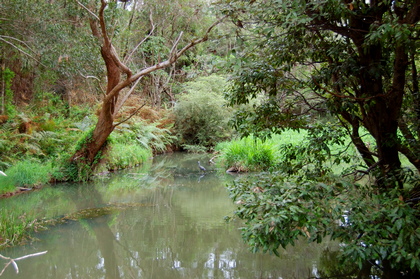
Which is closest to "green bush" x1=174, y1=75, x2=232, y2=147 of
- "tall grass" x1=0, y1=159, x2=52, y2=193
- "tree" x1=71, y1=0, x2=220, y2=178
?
"tree" x1=71, y1=0, x2=220, y2=178

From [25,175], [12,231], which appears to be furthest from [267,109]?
[25,175]

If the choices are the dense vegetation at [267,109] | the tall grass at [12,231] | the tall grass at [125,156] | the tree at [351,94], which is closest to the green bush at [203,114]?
the dense vegetation at [267,109]

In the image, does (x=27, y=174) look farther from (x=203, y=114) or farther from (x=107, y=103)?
(x=203, y=114)

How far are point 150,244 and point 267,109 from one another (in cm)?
259

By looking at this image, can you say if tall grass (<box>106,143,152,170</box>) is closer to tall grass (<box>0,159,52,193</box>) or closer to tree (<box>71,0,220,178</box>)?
tree (<box>71,0,220,178</box>)

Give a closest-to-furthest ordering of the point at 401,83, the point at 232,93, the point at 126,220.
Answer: the point at 401,83 → the point at 232,93 → the point at 126,220

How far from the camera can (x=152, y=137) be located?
15.9 metres

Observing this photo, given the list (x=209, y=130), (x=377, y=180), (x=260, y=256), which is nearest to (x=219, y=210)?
(x=260, y=256)

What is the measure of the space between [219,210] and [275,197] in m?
4.09

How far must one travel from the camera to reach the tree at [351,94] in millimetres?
2754

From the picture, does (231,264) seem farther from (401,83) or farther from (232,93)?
(401,83)

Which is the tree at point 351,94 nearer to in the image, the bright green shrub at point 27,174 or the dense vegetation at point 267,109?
the dense vegetation at point 267,109

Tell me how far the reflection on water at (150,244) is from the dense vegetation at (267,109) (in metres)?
0.46

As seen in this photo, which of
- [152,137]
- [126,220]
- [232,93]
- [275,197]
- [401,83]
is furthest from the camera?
[152,137]
